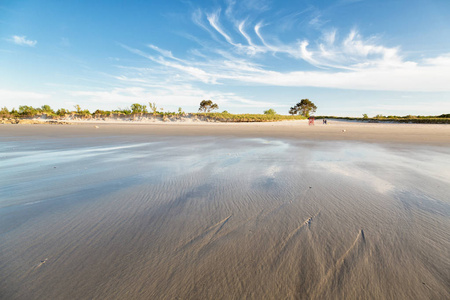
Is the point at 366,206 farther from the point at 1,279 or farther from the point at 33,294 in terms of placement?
the point at 1,279

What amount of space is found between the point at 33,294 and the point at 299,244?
1.84m

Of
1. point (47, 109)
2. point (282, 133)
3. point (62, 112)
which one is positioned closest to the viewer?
point (282, 133)

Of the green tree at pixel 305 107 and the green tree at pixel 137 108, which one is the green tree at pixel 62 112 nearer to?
the green tree at pixel 137 108

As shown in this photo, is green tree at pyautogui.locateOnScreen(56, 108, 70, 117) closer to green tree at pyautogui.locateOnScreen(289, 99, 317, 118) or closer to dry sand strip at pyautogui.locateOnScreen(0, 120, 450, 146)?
dry sand strip at pyautogui.locateOnScreen(0, 120, 450, 146)

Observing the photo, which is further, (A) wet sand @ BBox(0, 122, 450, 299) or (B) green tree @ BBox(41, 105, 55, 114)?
(B) green tree @ BBox(41, 105, 55, 114)

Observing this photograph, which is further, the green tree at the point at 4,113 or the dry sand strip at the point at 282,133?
the green tree at the point at 4,113

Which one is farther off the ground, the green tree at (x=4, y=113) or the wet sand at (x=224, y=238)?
the green tree at (x=4, y=113)

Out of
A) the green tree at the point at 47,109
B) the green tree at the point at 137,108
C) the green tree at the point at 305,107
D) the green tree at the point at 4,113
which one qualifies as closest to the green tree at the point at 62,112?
the green tree at the point at 47,109

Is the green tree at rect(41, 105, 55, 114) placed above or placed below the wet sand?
above

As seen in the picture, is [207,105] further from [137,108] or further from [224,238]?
[224,238]

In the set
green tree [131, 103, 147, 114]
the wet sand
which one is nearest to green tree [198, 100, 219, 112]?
green tree [131, 103, 147, 114]

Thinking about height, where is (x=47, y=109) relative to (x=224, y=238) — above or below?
above

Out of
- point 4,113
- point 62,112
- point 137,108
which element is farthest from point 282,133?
point 4,113

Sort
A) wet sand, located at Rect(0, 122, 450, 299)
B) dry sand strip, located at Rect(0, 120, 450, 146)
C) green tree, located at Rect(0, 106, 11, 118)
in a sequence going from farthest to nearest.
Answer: green tree, located at Rect(0, 106, 11, 118) → dry sand strip, located at Rect(0, 120, 450, 146) → wet sand, located at Rect(0, 122, 450, 299)
